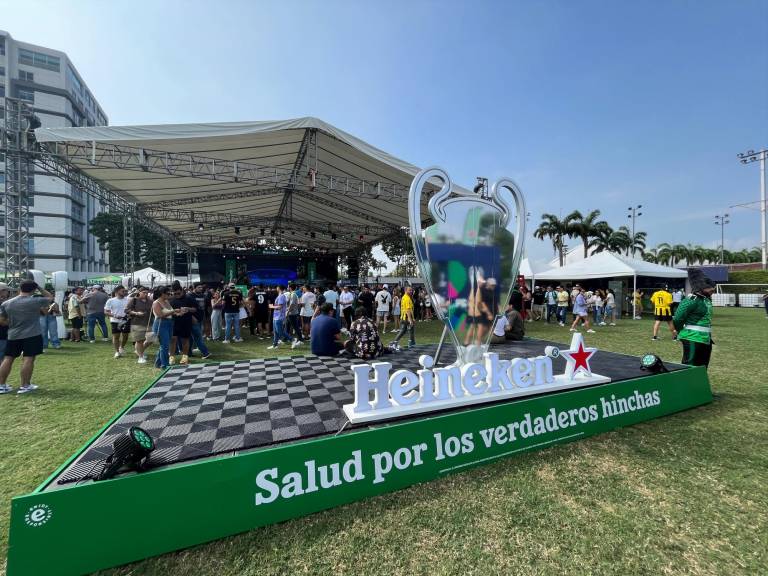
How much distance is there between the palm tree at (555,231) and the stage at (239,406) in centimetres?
2181

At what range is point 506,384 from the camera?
3492mm

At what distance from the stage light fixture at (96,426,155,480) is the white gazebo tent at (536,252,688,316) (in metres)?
15.4

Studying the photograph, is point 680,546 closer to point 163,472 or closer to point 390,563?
point 390,563

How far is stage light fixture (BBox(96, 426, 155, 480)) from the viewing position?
6.50ft

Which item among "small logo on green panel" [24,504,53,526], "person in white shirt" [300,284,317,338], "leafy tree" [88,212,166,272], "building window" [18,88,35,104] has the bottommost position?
"small logo on green panel" [24,504,53,526]

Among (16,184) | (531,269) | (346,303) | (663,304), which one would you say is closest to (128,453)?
(346,303)

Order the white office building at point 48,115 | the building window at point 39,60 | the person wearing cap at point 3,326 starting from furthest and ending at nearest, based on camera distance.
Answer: the building window at point 39,60
the white office building at point 48,115
the person wearing cap at point 3,326

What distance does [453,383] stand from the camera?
3258mm

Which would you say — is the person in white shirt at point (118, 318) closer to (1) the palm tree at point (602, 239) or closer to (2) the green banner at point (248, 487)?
(2) the green banner at point (248, 487)

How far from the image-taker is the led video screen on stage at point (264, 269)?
21.6 meters

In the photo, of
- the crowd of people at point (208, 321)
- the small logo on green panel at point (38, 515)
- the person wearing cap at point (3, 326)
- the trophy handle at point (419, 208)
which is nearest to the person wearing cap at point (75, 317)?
the crowd of people at point (208, 321)

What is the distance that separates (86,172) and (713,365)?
14.2 metres

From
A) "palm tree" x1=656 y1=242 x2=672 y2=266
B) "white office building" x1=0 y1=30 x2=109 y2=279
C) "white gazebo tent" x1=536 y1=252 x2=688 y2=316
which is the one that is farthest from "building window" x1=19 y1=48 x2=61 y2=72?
"palm tree" x1=656 y1=242 x2=672 y2=266

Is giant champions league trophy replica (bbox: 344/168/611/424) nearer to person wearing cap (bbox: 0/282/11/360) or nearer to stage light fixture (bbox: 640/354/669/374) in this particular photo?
stage light fixture (bbox: 640/354/669/374)
